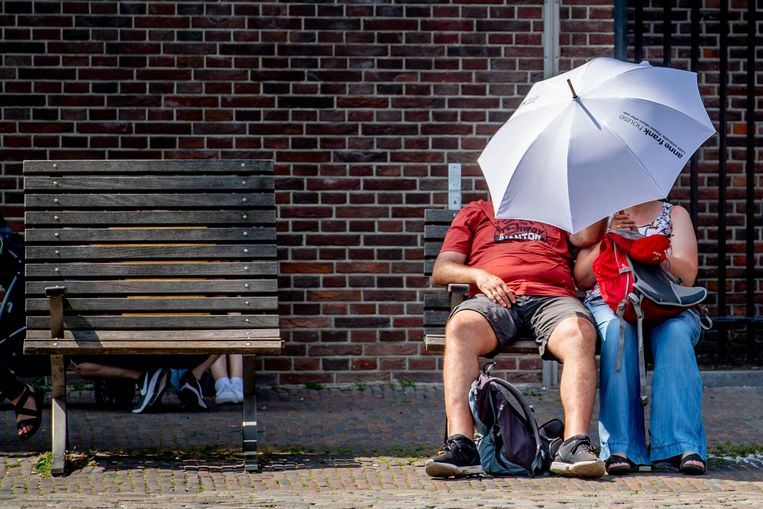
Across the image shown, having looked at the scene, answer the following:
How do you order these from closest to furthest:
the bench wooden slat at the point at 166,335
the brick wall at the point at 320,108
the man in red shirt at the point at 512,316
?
the man in red shirt at the point at 512,316
the bench wooden slat at the point at 166,335
the brick wall at the point at 320,108

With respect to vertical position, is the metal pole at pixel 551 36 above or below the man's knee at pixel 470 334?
above

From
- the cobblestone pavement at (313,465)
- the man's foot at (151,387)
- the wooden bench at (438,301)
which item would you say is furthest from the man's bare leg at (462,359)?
the man's foot at (151,387)

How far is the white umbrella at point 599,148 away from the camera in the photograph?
4.78 m

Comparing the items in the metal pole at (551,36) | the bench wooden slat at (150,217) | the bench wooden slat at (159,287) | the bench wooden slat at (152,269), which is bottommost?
the bench wooden slat at (159,287)

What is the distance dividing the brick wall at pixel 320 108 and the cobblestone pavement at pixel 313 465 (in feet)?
2.06

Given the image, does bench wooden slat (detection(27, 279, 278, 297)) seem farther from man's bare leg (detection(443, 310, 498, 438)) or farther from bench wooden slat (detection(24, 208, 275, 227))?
man's bare leg (detection(443, 310, 498, 438))

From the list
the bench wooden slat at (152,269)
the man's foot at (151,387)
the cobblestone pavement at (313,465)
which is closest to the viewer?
the cobblestone pavement at (313,465)

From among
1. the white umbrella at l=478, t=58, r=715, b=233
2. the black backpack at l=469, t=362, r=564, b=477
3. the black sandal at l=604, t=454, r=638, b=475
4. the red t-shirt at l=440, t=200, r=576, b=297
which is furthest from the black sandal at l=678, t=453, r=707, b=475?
the white umbrella at l=478, t=58, r=715, b=233

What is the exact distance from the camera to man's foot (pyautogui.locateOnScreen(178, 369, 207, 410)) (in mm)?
6441

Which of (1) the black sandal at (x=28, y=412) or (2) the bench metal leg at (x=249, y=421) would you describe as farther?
(1) the black sandal at (x=28, y=412)

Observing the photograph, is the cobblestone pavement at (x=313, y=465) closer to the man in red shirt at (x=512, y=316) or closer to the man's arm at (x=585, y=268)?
the man in red shirt at (x=512, y=316)

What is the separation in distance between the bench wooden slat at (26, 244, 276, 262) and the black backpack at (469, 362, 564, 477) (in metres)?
1.18

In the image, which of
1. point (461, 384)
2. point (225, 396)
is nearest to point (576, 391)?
point (461, 384)

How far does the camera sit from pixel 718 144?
7.68 metres
